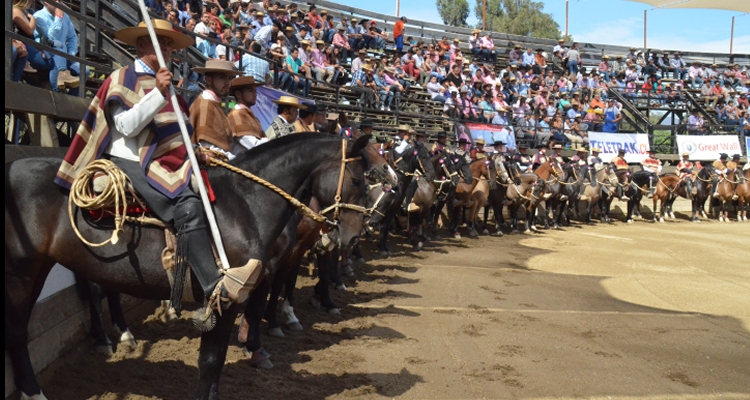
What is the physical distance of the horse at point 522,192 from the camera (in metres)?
19.4

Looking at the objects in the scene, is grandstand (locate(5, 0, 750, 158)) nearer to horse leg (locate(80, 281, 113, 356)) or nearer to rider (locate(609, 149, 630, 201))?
horse leg (locate(80, 281, 113, 356))

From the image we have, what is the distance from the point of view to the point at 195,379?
5.36 metres

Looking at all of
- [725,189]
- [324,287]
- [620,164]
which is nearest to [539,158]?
[620,164]

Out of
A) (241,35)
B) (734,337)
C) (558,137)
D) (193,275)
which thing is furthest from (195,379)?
(558,137)

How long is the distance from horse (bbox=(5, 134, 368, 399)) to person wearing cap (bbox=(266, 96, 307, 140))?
320 cm

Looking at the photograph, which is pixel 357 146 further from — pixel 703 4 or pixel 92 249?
pixel 703 4

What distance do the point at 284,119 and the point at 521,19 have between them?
6617 centimetres

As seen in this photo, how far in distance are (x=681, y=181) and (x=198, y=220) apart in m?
24.7

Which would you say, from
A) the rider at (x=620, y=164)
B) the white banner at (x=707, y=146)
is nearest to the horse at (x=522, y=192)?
the rider at (x=620, y=164)

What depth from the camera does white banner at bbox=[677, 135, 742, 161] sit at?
29578mm

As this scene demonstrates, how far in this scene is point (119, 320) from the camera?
19.9 ft

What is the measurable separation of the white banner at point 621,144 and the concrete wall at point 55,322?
2386cm

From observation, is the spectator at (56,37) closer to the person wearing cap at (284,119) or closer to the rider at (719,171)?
the person wearing cap at (284,119)

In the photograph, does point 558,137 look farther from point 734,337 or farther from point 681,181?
point 734,337
